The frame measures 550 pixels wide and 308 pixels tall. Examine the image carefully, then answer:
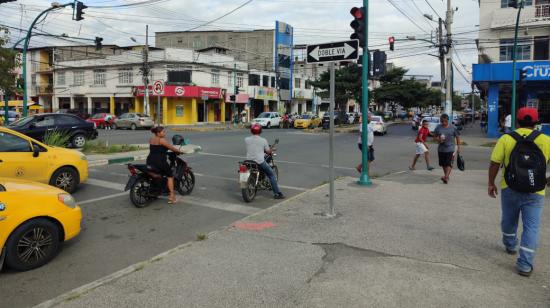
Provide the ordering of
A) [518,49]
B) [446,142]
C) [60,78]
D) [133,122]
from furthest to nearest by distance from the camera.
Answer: [60,78], [133,122], [518,49], [446,142]

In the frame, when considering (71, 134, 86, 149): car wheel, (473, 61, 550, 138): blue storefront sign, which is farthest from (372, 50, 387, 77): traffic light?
(473, 61, 550, 138): blue storefront sign

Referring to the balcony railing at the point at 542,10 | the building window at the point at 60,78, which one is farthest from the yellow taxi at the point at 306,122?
the building window at the point at 60,78

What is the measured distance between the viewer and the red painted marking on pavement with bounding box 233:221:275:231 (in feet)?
20.3

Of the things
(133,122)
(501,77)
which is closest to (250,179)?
(501,77)

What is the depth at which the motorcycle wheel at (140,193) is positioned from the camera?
772cm

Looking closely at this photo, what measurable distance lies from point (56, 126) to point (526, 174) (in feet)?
55.7

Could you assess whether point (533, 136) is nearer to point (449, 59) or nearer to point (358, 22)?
point (358, 22)

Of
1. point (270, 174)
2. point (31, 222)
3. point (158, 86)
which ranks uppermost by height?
point (158, 86)

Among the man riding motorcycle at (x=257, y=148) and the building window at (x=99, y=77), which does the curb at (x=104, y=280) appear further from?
the building window at (x=99, y=77)

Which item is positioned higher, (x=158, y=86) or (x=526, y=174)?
(x=158, y=86)

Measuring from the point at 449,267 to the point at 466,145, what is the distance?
20.9 m

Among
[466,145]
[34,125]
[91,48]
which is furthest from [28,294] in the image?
[91,48]

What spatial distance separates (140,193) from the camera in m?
7.84

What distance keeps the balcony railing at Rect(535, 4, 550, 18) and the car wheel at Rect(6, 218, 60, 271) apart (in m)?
32.6
